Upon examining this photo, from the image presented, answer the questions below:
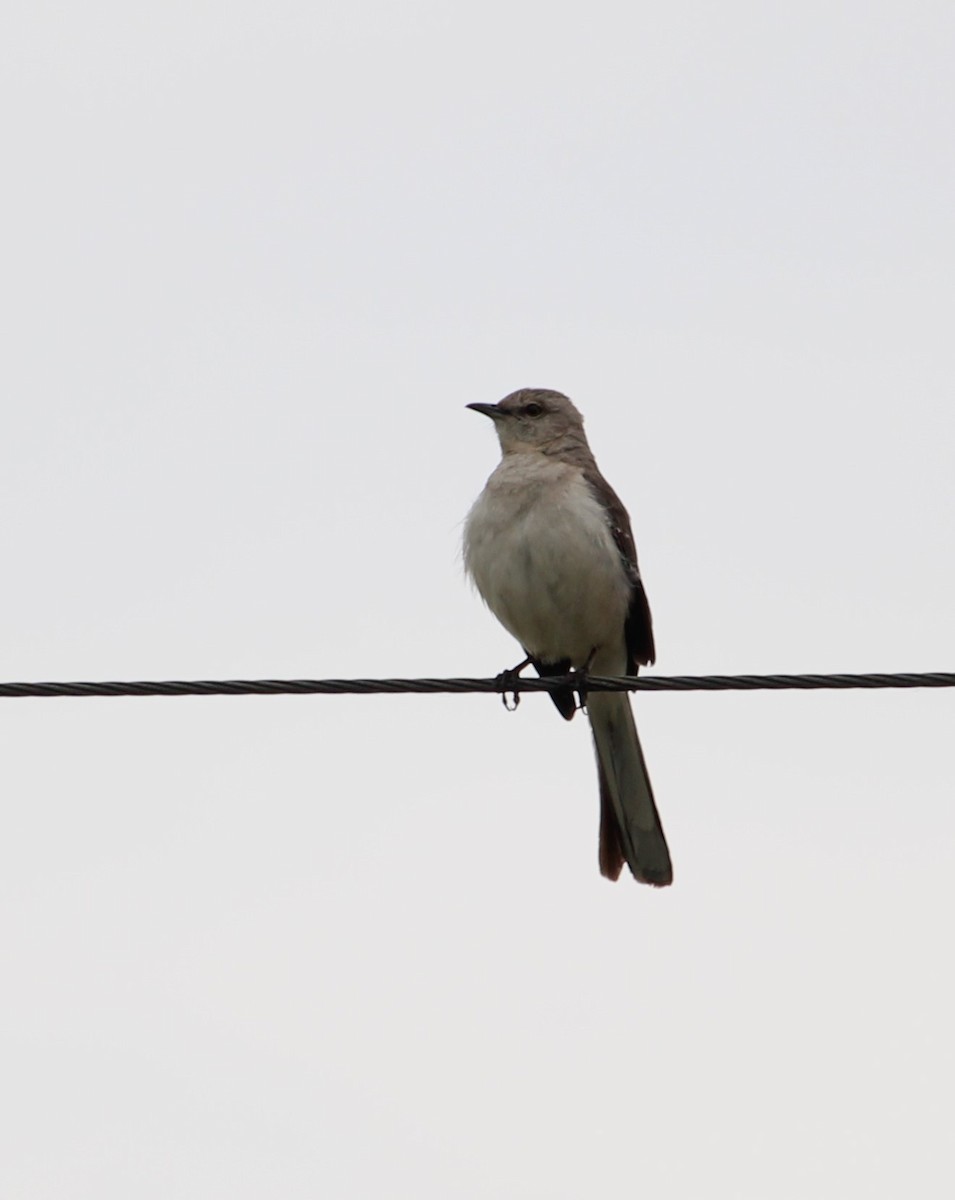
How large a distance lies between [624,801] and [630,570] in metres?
1.08

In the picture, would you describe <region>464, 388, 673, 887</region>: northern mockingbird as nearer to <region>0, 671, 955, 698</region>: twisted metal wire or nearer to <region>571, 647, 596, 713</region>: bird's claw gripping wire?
<region>571, 647, 596, 713</region>: bird's claw gripping wire

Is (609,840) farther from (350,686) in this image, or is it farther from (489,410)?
(350,686)

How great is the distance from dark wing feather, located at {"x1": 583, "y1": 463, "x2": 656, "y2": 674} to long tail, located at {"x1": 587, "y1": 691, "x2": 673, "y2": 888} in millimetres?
263

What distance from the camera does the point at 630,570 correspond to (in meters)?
8.34

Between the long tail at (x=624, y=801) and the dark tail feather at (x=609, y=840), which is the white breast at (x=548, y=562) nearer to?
the long tail at (x=624, y=801)

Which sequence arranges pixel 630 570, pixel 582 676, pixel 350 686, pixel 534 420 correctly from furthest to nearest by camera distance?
pixel 534 420, pixel 630 570, pixel 582 676, pixel 350 686

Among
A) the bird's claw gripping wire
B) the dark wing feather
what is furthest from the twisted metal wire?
the dark wing feather

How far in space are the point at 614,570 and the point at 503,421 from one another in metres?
1.22

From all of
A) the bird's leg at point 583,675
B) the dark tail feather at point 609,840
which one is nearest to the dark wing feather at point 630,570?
the bird's leg at point 583,675

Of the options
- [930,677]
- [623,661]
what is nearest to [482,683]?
[930,677]

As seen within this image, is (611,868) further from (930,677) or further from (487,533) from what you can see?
(930,677)

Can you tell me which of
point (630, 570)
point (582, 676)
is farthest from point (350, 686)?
point (630, 570)

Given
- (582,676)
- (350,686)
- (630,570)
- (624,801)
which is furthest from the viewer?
(624,801)

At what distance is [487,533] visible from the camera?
8.09 m
